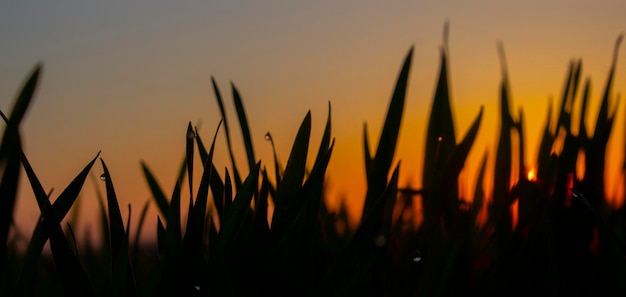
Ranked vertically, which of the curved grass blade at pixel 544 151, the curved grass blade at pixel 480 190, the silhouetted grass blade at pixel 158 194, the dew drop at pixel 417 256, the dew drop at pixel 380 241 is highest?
the curved grass blade at pixel 544 151

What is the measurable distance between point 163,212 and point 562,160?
678 millimetres

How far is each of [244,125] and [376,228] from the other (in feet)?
1.28

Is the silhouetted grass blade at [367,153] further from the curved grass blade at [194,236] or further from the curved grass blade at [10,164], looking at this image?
the curved grass blade at [10,164]

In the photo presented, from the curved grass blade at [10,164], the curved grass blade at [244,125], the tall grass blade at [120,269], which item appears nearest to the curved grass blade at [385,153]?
the curved grass blade at [244,125]

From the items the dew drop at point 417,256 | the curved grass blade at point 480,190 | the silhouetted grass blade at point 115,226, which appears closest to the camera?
the silhouetted grass blade at point 115,226

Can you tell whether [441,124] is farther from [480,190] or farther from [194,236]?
[194,236]

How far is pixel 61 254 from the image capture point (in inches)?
30.0

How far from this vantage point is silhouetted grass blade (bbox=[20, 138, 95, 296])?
0.75 m

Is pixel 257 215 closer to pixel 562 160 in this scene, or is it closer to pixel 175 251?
pixel 175 251

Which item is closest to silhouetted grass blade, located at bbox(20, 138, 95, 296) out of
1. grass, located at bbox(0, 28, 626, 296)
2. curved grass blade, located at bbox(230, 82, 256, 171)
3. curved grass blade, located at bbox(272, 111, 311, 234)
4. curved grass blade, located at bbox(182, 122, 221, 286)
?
grass, located at bbox(0, 28, 626, 296)

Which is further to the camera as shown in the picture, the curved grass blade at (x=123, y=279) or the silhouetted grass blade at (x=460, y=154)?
the silhouetted grass blade at (x=460, y=154)

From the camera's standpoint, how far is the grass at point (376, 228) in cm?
84

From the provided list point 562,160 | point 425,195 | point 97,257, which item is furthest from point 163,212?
point 97,257

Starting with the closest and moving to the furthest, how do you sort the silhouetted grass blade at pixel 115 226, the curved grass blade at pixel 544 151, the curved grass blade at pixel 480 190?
the silhouetted grass blade at pixel 115 226 < the curved grass blade at pixel 544 151 < the curved grass blade at pixel 480 190
